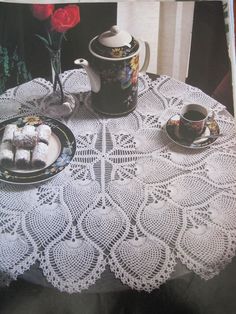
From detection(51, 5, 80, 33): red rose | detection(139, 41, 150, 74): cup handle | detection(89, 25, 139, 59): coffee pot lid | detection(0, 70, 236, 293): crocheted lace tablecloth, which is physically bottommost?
detection(0, 70, 236, 293): crocheted lace tablecloth

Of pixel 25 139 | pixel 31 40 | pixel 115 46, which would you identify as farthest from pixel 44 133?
pixel 31 40

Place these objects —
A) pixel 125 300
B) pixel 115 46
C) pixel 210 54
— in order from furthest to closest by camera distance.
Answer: pixel 210 54 → pixel 115 46 → pixel 125 300

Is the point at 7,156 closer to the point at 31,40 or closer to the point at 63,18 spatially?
the point at 63,18

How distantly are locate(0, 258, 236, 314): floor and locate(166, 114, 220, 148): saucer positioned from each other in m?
0.16

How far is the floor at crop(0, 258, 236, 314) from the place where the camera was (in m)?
0.42

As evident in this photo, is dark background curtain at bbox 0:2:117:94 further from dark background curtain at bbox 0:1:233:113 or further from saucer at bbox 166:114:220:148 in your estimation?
saucer at bbox 166:114:220:148

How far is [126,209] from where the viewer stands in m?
0.47

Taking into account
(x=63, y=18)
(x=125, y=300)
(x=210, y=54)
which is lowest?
(x=125, y=300)

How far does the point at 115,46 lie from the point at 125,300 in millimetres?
317

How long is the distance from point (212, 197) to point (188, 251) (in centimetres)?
8

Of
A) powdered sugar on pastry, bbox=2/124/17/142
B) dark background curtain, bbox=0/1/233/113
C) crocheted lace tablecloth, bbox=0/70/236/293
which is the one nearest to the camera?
crocheted lace tablecloth, bbox=0/70/236/293

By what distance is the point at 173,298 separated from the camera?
437mm

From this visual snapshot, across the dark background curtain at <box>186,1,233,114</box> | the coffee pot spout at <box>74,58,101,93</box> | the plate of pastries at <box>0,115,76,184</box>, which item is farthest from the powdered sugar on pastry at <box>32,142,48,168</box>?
the dark background curtain at <box>186,1,233,114</box>

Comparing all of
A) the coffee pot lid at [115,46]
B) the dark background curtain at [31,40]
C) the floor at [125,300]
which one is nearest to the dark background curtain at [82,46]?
the dark background curtain at [31,40]
